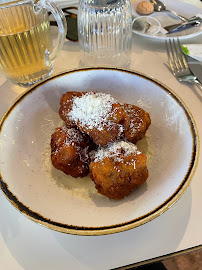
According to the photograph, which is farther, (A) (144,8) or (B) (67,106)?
(A) (144,8)

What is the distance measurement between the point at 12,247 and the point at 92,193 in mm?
237

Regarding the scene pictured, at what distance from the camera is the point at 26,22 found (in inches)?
37.2

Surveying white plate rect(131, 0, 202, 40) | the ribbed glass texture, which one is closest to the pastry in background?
white plate rect(131, 0, 202, 40)

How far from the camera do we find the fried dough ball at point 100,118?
713 millimetres

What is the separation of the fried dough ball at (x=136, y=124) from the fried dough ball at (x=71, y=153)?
0.41 ft

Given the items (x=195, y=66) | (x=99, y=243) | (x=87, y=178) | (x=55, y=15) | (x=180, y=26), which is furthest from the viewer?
(x=180, y=26)

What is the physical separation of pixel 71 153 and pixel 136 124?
205mm

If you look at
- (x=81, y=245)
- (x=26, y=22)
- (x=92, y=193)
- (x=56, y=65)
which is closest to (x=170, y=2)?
(x=56, y=65)

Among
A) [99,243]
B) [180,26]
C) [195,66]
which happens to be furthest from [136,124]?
[180,26]

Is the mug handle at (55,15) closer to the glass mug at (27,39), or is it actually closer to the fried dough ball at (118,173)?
the glass mug at (27,39)

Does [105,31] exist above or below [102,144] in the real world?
above

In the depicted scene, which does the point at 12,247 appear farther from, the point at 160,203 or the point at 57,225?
the point at 160,203

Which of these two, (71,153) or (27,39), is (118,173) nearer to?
(71,153)

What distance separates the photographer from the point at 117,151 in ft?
2.28
